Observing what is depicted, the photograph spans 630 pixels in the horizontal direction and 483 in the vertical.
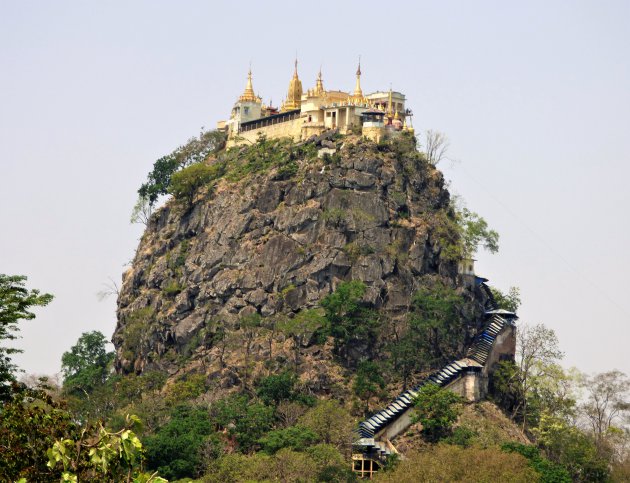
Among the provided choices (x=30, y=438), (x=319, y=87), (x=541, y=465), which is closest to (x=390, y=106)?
(x=319, y=87)

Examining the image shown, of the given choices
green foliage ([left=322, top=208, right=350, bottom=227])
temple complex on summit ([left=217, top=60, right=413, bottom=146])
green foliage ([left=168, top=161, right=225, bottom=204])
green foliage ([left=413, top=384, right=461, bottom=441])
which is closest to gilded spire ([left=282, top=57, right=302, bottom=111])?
temple complex on summit ([left=217, top=60, right=413, bottom=146])

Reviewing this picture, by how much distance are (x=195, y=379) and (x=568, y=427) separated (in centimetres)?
2149

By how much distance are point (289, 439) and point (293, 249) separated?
52.6 ft

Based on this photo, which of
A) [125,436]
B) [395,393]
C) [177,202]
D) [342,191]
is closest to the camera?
[125,436]

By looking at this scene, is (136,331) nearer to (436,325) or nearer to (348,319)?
(348,319)

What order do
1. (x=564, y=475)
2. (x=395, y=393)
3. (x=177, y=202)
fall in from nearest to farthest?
(x=564, y=475)
(x=395, y=393)
(x=177, y=202)

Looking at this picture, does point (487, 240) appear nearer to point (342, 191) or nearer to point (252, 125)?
point (342, 191)

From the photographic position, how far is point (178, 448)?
251ft

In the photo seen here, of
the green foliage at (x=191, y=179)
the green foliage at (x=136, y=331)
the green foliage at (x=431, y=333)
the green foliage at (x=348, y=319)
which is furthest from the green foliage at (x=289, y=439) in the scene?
the green foliage at (x=191, y=179)

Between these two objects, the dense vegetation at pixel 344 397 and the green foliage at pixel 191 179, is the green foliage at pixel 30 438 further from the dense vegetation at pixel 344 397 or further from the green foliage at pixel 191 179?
the green foliage at pixel 191 179

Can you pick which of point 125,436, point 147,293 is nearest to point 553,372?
point 147,293

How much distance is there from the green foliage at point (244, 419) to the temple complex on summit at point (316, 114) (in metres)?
21.0

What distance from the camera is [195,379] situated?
281 feet

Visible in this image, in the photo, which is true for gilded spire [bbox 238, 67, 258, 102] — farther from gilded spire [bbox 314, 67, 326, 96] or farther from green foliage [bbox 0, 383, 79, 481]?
green foliage [bbox 0, 383, 79, 481]
